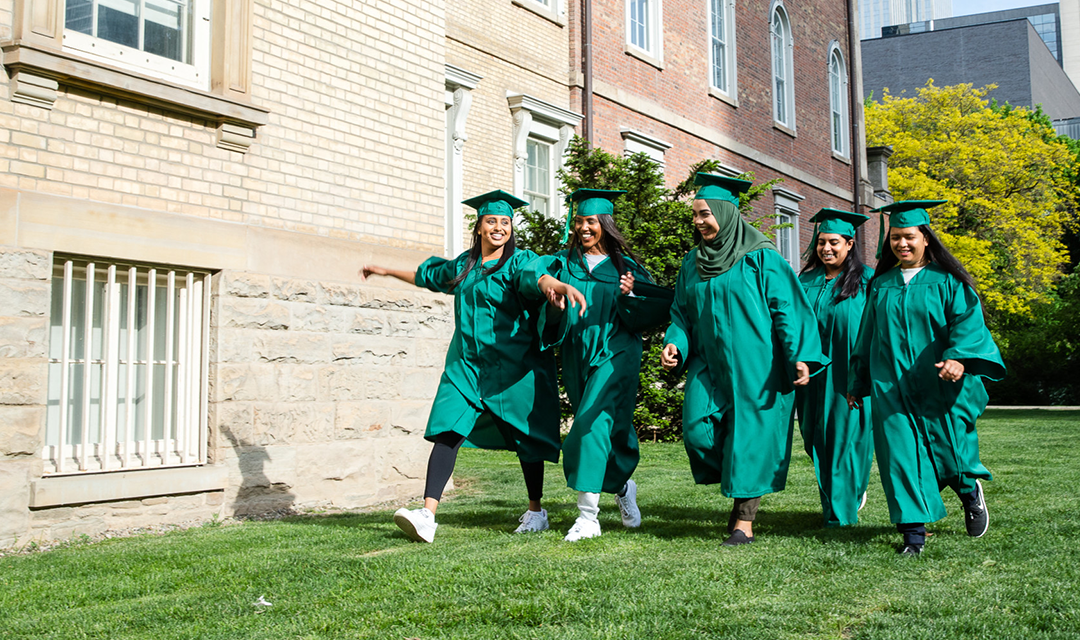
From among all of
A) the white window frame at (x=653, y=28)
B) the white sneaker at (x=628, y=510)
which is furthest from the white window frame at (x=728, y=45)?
the white sneaker at (x=628, y=510)

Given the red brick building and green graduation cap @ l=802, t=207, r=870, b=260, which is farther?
the red brick building

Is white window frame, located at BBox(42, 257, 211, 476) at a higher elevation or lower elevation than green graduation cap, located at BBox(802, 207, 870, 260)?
lower

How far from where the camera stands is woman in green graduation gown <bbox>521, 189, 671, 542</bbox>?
5898 mm

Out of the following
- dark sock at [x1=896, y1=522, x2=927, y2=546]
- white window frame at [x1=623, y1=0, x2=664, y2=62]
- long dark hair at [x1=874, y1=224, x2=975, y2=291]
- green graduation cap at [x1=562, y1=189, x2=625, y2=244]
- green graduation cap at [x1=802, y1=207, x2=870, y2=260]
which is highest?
white window frame at [x1=623, y1=0, x2=664, y2=62]

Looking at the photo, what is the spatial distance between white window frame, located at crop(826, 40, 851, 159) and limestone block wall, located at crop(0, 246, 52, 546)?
69.6 ft

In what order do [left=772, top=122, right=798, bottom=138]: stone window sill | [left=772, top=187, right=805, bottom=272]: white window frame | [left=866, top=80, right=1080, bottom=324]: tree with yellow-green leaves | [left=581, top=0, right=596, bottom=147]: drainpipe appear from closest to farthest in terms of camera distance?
[left=581, top=0, right=596, bottom=147]: drainpipe < [left=772, top=122, right=798, bottom=138]: stone window sill < [left=772, top=187, right=805, bottom=272]: white window frame < [left=866, top=80, right=1080, bottom=324]: tree with yellow-green leaves

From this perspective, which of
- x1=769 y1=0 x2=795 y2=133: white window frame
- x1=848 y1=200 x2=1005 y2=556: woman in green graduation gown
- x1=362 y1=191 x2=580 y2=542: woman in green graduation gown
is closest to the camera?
x1=848 y1=200 x2=1005 y2=556: woman in green graduation gown

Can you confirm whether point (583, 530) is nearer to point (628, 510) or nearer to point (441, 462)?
point (628, 510)

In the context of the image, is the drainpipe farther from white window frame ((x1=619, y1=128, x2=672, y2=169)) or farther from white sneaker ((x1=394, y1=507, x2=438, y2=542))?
white sneaker ((x1=394, y1=507, x2=438, y2=542))

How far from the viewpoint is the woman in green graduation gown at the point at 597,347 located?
19.4 ft

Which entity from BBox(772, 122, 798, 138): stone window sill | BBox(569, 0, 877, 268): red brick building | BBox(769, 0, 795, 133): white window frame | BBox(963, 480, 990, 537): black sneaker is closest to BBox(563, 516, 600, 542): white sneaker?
BBox(963, 480, 990, 537): black sneaker

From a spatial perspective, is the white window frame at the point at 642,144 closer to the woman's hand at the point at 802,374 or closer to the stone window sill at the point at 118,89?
the stone window sill at the point at 118,89

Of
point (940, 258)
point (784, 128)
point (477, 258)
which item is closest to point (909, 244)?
point (940, 258)

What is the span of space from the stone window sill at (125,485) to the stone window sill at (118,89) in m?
2.36
